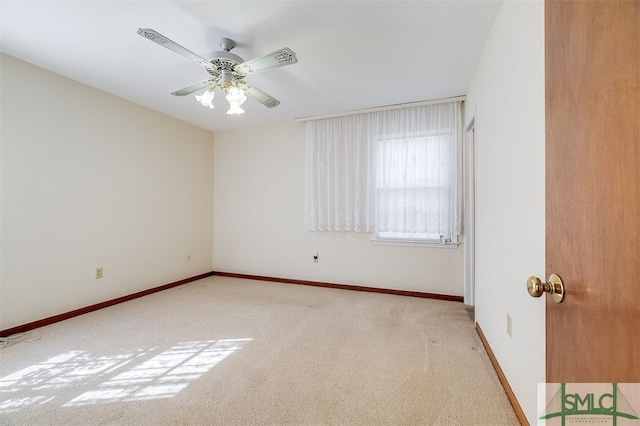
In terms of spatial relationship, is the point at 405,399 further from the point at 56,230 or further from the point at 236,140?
the point at 236,140

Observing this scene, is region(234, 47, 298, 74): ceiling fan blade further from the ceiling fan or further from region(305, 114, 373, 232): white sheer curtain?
region(305, 114, 373, 232): white sheer curtain

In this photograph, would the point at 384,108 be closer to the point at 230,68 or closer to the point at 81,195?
the point at 230,68

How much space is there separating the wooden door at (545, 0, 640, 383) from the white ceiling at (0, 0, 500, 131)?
1419mm

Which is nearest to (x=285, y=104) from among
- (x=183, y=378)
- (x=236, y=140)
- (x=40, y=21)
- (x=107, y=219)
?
(x=236, y=140)

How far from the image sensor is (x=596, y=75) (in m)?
0.53

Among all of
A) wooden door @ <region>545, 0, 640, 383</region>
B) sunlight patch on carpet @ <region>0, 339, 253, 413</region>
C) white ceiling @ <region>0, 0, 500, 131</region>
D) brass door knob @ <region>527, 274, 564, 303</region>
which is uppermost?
white ceiling @ <region>0, 0, 500, 131</region>

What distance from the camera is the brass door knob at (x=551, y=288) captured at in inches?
26.0

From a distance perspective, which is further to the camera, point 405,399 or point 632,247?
point 405,399

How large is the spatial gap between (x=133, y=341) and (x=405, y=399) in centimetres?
218

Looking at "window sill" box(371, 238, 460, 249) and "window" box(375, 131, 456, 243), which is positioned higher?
"window" box(375, 131, 456, 243)

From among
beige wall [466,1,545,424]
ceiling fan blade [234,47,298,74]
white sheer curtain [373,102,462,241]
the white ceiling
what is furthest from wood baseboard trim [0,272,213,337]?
beige wall [466,1,545,424]

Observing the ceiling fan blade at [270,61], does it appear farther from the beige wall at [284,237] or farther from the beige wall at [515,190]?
the beige wall at [284,237]

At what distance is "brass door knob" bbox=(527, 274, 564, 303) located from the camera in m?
0.66

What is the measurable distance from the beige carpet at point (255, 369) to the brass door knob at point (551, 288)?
1.08 metres
